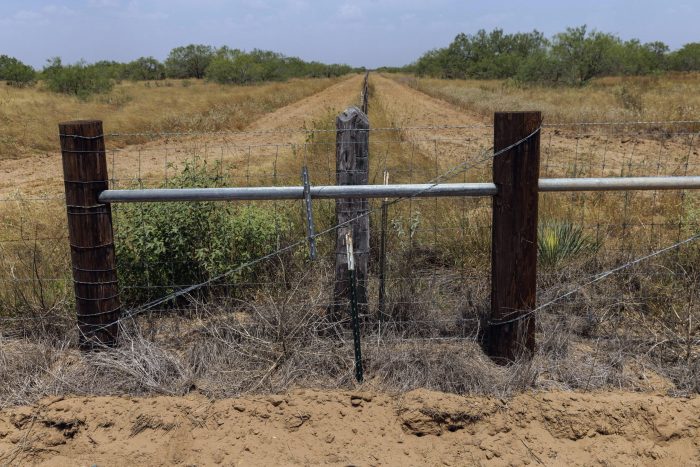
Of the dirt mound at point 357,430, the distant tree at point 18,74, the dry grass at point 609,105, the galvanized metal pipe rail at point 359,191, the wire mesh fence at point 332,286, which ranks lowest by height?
the dirt mound at point 357,430

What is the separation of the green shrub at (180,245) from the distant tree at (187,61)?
8643cm

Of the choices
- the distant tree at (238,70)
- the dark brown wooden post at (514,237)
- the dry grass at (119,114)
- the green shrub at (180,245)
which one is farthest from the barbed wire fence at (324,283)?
the distant tree at (238,70)

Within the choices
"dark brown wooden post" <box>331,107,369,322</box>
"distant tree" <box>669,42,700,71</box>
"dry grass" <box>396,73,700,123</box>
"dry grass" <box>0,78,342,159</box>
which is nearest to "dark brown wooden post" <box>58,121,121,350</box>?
"dark brown wooden post" <box>331,107,369,322</box>

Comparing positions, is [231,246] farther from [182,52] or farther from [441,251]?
[182,52]

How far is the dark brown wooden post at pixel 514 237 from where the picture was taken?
436cm

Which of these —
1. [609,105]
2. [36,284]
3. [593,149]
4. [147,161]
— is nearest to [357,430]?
[36,284]

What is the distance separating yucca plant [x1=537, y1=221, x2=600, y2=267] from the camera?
559 centimetres

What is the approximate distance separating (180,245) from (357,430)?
2.14 metres

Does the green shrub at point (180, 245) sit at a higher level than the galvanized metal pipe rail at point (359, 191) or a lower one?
lower

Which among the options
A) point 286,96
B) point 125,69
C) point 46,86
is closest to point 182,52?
point 125,69

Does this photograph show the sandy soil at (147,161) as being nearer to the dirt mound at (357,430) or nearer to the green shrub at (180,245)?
the green shrub at (180,245)

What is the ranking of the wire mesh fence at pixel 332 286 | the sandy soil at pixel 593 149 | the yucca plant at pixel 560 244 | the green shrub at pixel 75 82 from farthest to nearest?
the green shrub at pixel 75 82 → the sandy soil at pixel 593 149 → the yucca plant at pixel 560 244 → the wire mesh fence at pixel 332 286

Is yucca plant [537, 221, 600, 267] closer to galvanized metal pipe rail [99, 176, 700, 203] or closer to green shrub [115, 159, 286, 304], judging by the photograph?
galvanized metal pipe rail [99, 176, 700, 203]

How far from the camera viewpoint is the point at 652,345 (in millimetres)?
4793
